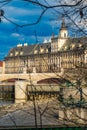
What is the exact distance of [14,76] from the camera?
6250 centimetres

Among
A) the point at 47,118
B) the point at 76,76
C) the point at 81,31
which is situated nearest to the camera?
the point at 81,31

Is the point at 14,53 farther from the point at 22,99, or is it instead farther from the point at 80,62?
the point at 80,62

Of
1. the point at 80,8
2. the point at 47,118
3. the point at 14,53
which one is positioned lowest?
the point at 47,118

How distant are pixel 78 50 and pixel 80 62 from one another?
223mm

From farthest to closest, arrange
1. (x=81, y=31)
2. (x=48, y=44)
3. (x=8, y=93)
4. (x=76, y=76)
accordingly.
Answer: (x=48, y=44) < (x=8, y=93) < (x=76, y=76) < (x=81, y=31)

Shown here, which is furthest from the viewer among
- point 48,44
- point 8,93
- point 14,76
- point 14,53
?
point 14,53

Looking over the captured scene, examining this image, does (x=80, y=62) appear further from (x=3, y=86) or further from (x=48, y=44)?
(x=48, y=44)

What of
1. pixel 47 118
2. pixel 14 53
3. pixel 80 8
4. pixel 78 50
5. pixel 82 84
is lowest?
pixel 47 118

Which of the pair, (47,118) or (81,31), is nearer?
(81,31)

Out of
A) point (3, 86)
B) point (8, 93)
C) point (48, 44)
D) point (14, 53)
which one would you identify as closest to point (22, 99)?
point (8, 93)

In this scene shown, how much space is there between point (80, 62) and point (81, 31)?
0.67 meters

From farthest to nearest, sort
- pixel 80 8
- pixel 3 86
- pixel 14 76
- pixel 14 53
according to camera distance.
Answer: pixel 14 53 → pixel 14 76 → pixel 3 86 → pixel 80 8

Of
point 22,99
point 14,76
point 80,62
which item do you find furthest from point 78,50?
point 14,76

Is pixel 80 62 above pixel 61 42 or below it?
below
